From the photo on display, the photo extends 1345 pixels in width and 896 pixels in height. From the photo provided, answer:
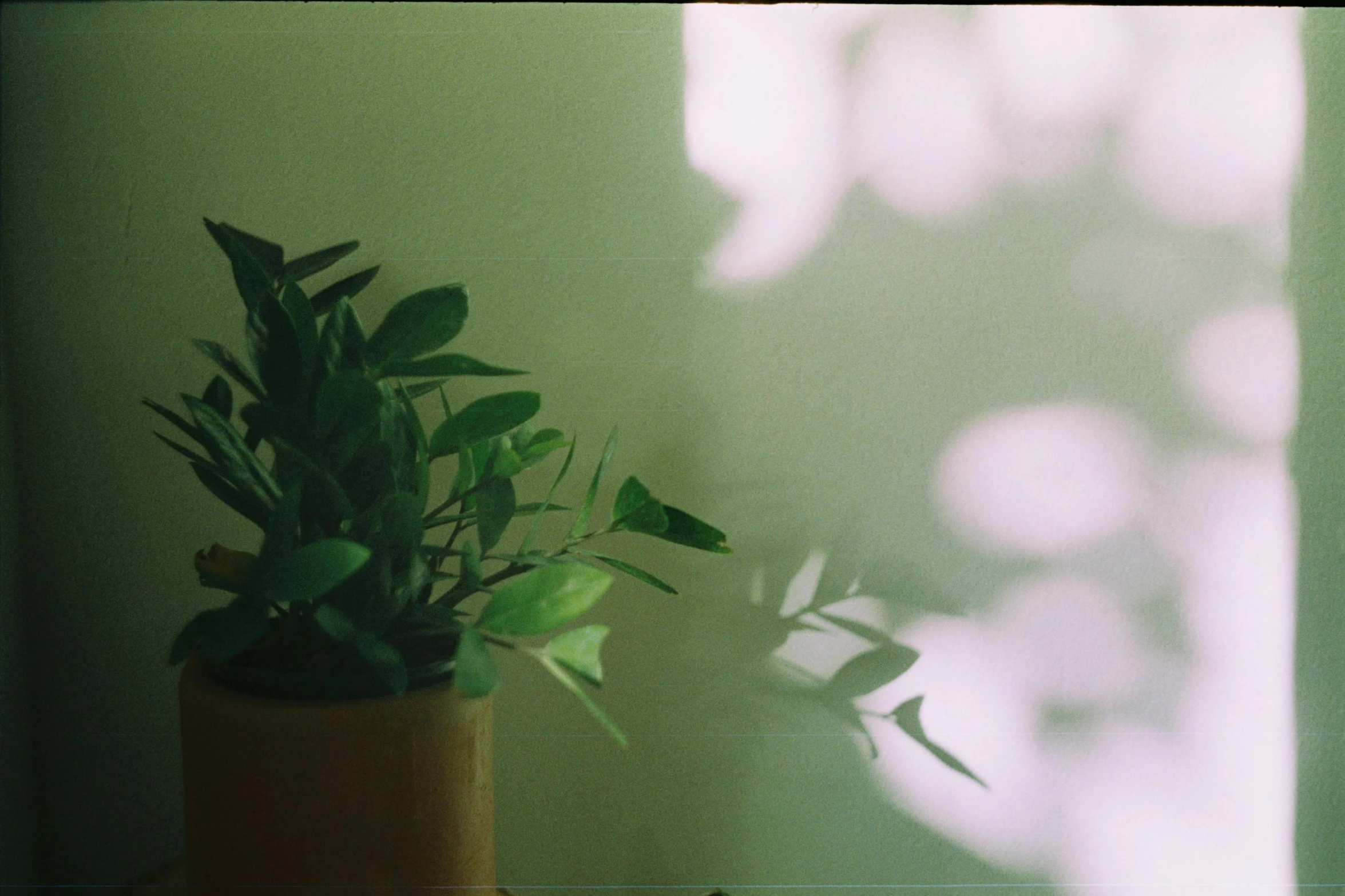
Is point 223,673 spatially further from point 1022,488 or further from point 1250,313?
point 1250,313

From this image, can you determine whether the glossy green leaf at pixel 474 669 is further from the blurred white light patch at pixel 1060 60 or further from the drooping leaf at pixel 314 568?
the blurred white light patch at pixel 1060 60

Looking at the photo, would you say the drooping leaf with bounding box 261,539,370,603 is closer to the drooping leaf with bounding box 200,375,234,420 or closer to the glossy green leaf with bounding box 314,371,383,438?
the glossy green leaf with bounding box 314,371,383,438

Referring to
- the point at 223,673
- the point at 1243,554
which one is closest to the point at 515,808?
the point at 223,673

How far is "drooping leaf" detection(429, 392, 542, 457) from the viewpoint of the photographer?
0.73 metres

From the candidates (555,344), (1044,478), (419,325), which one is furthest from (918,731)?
(419,325)

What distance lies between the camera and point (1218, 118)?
3.33ft

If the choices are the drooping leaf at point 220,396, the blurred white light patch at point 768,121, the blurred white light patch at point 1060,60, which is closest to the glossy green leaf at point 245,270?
the drooping leaf at point 220,396

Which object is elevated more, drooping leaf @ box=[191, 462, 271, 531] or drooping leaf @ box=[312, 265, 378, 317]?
drooping leaf @ box=[312, 265, 378, 317]

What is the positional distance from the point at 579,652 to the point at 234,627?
8.6 inches

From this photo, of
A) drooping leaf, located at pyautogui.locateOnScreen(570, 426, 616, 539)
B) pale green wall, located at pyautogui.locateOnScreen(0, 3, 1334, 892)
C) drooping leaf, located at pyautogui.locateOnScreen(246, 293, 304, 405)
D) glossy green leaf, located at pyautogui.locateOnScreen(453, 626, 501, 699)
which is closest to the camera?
glossy green leaf, located at pyautogui.locateOnScreen(453, 626, 501, 699)

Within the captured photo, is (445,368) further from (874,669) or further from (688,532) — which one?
(874,669)

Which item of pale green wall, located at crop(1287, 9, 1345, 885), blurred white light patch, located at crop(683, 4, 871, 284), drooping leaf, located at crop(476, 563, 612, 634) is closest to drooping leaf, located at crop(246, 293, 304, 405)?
drooping leaf, located at crop(476, 563, 612, 634)

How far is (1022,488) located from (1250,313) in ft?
0.95

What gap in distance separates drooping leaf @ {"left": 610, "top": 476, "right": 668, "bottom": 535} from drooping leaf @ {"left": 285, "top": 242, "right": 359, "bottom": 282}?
1.02ft
